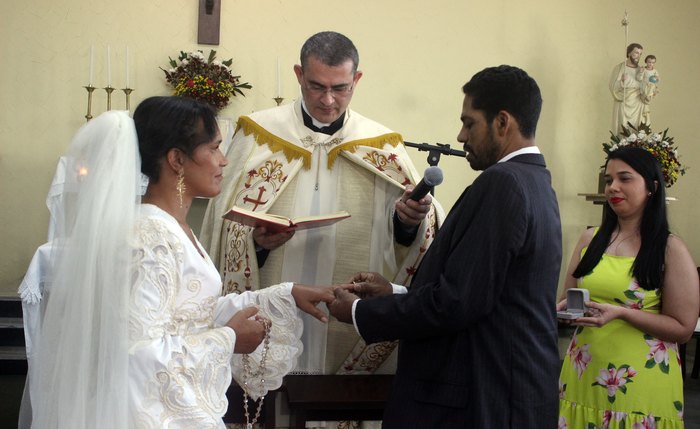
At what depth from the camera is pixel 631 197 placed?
3.48 meters

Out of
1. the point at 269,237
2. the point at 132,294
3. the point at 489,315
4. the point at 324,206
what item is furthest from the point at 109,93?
the point at 489,315

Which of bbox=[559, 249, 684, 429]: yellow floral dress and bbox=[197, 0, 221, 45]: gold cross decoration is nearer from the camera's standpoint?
bbox=[559, 249, 684, 429]: yellow floral dress

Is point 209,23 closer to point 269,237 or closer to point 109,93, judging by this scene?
point 109,93

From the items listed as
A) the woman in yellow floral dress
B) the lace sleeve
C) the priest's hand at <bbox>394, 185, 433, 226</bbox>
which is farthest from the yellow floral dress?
the lace sleeve

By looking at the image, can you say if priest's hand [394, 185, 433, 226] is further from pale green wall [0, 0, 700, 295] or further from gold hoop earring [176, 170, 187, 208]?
pale green wall [0, 0, 700, 295]

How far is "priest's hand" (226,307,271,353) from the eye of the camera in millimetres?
2307

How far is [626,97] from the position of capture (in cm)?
778

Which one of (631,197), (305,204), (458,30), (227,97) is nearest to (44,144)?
(227,97)

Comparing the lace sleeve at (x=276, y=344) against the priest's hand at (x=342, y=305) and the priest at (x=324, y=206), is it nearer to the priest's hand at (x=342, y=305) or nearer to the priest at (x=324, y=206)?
the priest's hand at (x=342, y=305)

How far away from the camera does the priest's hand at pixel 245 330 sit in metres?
2.31

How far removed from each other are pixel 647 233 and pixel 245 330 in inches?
76.4

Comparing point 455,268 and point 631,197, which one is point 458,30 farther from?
point 455,268

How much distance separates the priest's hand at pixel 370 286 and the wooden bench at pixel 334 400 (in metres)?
0.39

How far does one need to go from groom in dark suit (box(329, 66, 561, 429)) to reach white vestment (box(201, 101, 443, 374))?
956mm
